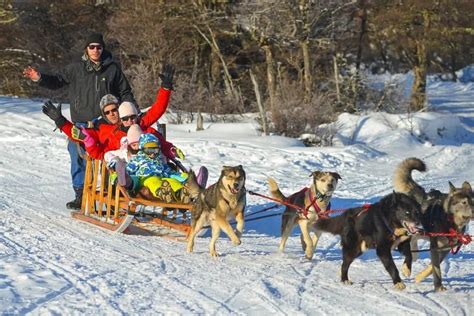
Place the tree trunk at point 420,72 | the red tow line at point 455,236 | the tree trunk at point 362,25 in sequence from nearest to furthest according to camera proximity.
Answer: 1. the red tow line at point 455,236
2. the tree trunk at point 420,72
3. the tree trunk at point 362,25

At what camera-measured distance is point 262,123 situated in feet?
54.7

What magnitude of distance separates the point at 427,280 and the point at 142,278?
2.32 meters

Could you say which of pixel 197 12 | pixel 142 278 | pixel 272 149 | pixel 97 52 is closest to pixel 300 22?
pixel 197 12

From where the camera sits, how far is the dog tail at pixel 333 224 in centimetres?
648

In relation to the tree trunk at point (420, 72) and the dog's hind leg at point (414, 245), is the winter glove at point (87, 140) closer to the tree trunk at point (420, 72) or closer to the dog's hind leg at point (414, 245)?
the dog's hind leg at point (414, 245)

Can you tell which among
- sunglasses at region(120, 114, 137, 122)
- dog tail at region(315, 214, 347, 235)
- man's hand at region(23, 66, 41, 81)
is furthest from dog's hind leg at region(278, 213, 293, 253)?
man's hand at region(23, 66, 41, 81)

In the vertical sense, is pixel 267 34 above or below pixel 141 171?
above

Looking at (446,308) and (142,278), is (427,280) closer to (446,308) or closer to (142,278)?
(446,308)

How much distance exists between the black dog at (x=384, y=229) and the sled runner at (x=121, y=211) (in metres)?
1.92

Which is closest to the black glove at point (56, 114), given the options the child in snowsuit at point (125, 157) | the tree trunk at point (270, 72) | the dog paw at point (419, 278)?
the child in snowsuit at point (125, 157)

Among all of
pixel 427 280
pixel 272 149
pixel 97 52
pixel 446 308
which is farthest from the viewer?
pixel 272 149

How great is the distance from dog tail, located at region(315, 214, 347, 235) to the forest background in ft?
39.8

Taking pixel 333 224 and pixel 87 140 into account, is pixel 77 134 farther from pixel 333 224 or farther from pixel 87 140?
pixel 333 224

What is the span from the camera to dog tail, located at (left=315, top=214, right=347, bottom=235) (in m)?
6.48
